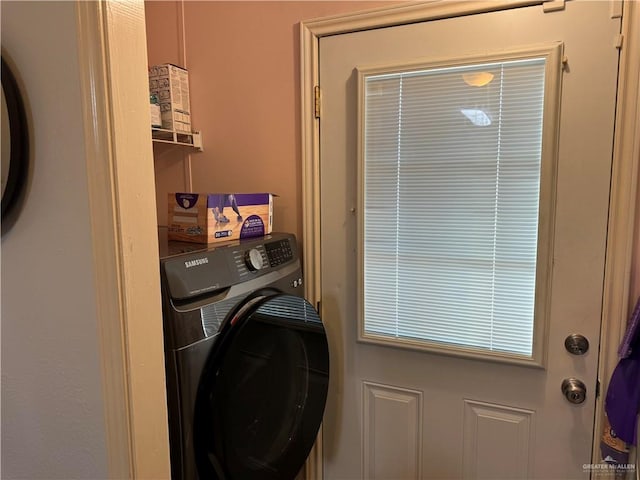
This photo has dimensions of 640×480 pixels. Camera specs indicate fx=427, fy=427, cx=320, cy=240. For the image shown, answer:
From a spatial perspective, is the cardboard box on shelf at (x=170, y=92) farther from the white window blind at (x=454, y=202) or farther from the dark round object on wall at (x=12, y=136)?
the dark round object on wall at (x=12, y=136)

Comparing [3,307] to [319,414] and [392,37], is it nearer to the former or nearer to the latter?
[319,414]

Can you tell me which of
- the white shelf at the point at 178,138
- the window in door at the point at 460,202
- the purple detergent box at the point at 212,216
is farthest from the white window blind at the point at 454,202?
the white shelf at the point at 178,138

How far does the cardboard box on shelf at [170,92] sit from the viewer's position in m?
1.54

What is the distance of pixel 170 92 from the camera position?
60.6 inches

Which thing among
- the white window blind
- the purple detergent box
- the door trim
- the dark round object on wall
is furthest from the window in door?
the dark round object on wall

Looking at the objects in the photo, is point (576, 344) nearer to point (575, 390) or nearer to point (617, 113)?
point (575, 390)

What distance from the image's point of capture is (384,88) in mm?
1379

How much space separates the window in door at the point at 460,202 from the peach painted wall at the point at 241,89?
29 centimetres

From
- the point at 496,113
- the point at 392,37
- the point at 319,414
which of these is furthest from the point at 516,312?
the point at 392,37

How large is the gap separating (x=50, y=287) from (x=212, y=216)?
49 cm

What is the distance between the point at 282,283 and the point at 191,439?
0.50 m

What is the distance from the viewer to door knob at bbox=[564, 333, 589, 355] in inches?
49.3

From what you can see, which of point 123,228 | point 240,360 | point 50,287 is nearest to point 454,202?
point 240,360

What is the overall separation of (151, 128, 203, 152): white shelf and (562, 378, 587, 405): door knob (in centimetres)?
150
